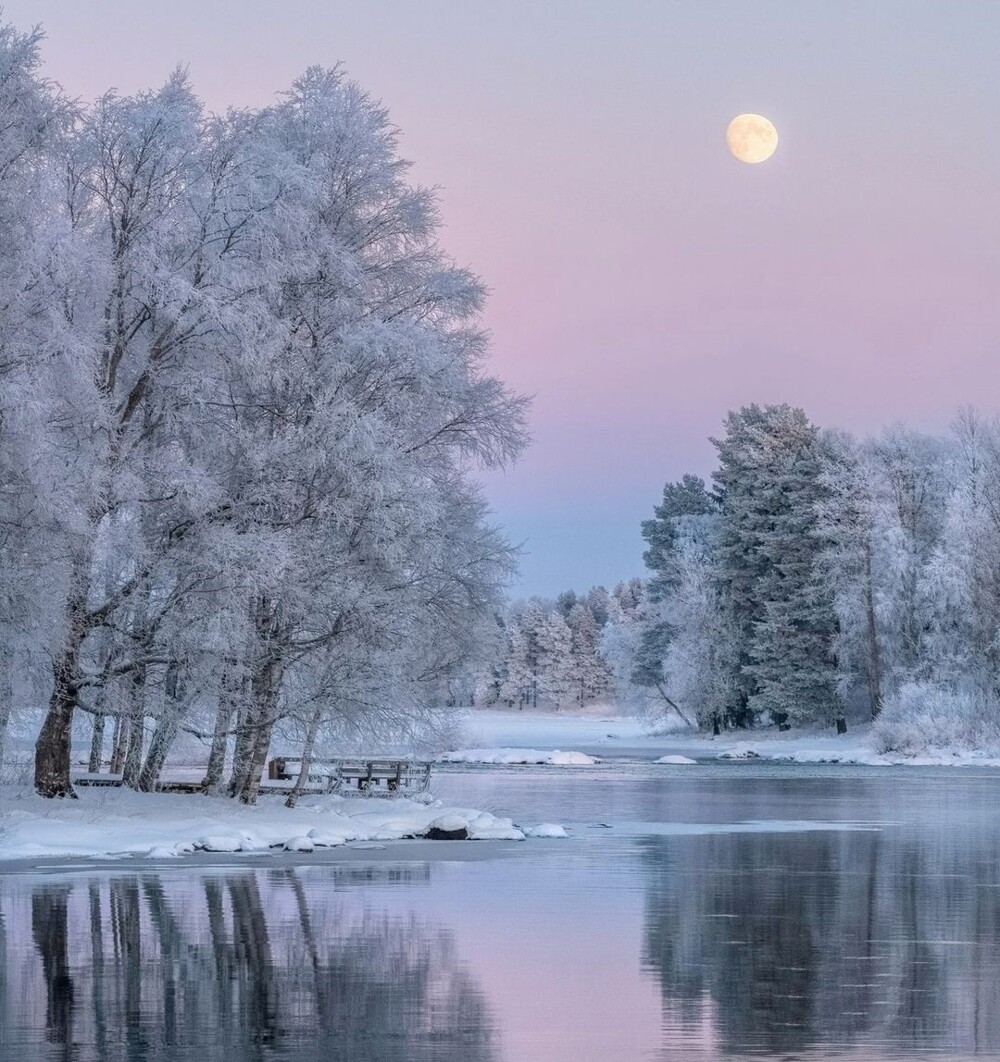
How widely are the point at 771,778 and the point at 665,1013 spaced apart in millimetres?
44993

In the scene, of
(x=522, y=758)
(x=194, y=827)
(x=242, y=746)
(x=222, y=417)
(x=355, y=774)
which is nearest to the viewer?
(x=194, y=827)

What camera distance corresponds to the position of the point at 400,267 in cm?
2942

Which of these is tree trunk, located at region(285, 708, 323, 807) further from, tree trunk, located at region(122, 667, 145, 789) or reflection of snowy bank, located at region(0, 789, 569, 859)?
tree trunk, located at region(122, 667, 145, 789)

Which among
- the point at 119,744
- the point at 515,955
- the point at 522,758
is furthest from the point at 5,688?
the point at 522,758

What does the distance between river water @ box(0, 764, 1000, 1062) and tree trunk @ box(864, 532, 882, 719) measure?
163ft

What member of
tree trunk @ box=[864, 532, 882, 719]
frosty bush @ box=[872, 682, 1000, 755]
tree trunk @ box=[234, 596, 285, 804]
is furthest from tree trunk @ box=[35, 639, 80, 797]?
tree trunk @ box=[864, 532, 882, 719]

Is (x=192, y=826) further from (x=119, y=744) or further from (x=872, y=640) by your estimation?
(x=872, y=640)

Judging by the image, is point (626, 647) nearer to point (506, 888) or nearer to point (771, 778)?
point (771, 778)

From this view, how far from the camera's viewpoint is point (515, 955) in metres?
13.7

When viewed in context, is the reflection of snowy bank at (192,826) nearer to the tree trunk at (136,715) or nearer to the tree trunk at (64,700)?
the tree trunk at (64,700)

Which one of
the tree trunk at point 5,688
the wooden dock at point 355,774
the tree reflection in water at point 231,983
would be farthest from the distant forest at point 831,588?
the tree reflection in water at point 231,983

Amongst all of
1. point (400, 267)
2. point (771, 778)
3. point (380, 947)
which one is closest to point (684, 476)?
point (771, 778)

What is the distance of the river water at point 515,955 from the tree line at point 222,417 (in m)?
3.91

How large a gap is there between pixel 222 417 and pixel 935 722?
1861 inches
